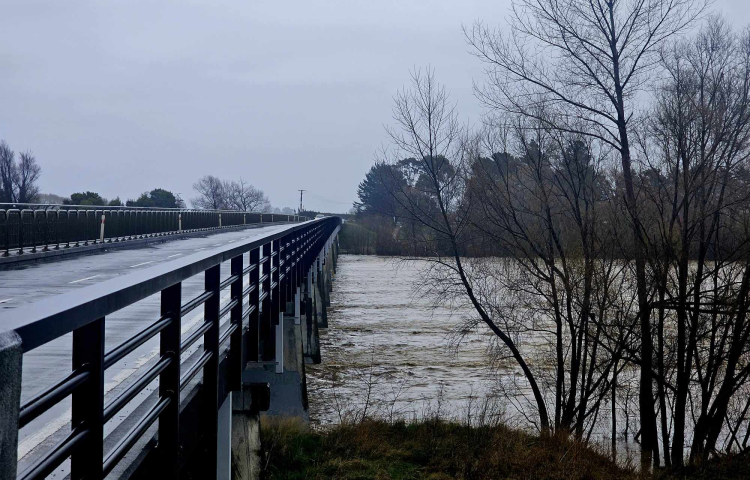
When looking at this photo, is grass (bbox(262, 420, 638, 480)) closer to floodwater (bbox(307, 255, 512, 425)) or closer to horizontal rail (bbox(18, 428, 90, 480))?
floodwater (bbox(307, 255, 512, 425))

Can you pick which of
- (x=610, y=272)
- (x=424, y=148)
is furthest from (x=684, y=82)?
(x=424, y=148)

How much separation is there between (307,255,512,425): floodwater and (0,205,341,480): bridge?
518 cm

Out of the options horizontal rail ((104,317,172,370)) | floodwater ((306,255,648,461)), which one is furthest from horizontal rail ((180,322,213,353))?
floodwater ((306,255,648,461))

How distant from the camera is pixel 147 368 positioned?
3.96m

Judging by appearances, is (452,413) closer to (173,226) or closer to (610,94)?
(610,94)

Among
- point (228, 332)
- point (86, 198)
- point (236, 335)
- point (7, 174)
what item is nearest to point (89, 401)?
point (228, 332)

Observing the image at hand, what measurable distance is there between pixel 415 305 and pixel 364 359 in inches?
643

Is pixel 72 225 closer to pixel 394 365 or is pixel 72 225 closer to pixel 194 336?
pixel 394 365

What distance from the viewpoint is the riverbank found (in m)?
14.2

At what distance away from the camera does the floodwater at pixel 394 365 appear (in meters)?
21.7

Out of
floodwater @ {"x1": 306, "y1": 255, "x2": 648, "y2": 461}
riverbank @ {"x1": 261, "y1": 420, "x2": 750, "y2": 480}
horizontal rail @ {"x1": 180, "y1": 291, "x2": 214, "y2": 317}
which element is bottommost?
floodwater @ {"x1": 306, "y1": 255, "x2": 648, "y2": 461}

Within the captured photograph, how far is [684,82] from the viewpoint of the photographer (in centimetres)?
2253

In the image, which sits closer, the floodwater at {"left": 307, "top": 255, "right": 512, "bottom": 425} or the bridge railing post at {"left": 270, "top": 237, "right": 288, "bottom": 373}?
the bridge railing post at {"left": 270, "top": 237, "right": 288, "bottom": 373}

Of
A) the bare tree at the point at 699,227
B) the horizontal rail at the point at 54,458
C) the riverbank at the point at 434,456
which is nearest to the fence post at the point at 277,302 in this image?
the riverbank at the point at 434,456
